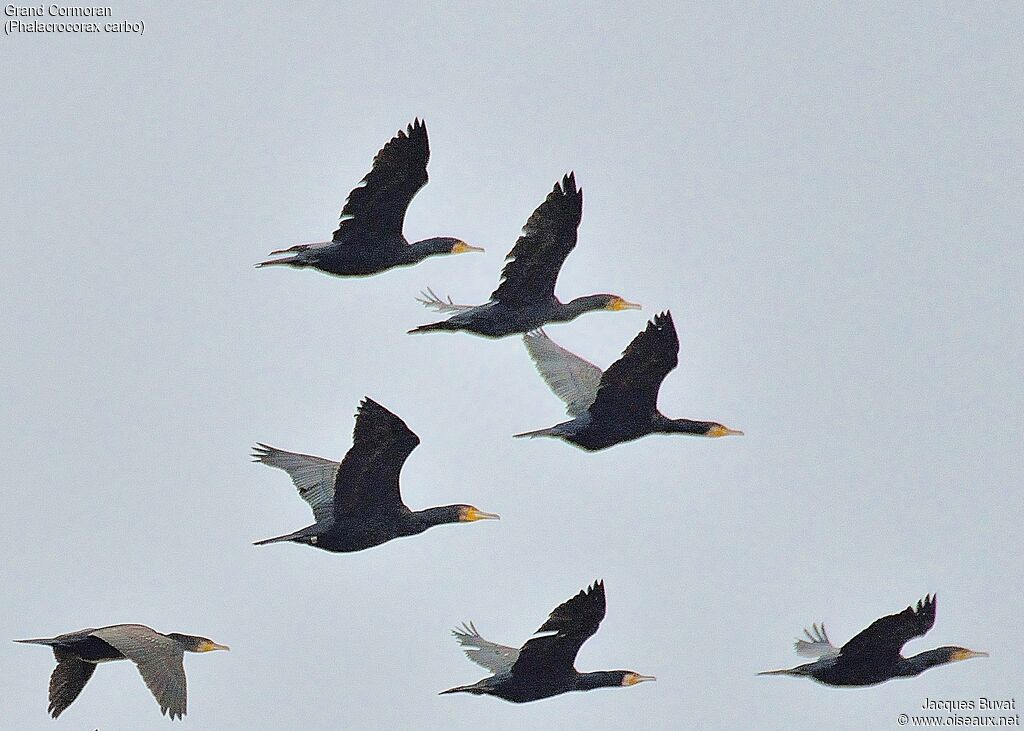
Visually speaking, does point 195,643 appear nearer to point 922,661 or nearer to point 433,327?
point 433,327

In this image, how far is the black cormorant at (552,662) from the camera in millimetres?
27812

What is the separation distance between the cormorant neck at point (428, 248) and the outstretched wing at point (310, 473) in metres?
3.14

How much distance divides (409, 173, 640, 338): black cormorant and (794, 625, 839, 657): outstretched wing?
618cm

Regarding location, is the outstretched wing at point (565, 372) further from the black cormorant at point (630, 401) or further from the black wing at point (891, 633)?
the black wing at point (891, 633)

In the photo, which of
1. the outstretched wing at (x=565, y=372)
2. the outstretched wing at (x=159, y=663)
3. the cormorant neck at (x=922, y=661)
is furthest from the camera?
the outstretched wing at (x=565, y=372)

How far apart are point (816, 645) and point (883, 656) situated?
112 inches

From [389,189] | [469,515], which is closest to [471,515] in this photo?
[469,515]

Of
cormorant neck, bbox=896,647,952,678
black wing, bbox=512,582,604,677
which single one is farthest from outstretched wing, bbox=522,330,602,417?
cormorant neck, bbox=896,647,952,678

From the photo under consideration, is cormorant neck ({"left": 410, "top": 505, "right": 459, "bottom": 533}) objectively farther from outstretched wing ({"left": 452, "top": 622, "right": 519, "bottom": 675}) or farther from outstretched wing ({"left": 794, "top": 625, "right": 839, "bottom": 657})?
outstretched wing ({"left": 794, "top": 625, "right": 839, "bottom": 657})

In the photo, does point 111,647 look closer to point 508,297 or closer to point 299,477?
point 299,477

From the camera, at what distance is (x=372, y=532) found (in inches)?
1160

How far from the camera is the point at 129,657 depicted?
89.0 ft

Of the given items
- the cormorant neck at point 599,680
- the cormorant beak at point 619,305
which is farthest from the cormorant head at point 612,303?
the cormorant neck at point 599,680

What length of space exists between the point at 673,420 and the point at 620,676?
12.1 ft
